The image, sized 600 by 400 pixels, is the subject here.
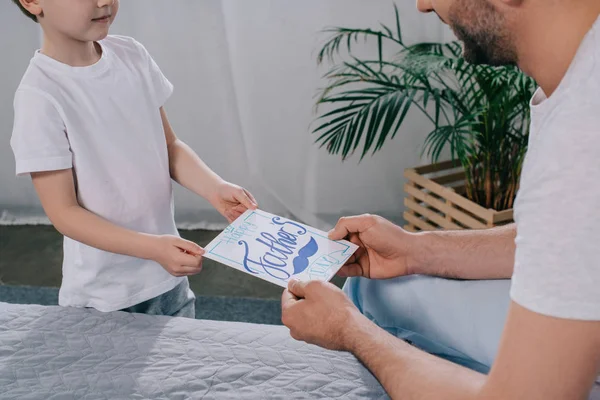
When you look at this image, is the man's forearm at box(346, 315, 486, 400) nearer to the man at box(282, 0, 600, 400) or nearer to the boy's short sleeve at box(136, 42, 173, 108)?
the man at box(282, 0, 600, 400)

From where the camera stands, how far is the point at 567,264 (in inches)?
31.4

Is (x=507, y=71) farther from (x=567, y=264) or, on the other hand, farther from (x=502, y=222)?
(x=567, y=264)

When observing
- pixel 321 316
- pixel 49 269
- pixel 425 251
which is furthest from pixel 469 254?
pixel 49 269

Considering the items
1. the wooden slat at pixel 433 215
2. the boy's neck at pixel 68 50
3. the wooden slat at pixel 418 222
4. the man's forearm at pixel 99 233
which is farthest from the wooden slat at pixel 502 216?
the boy's neck at pixel 68 50

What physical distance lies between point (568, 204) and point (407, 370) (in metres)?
0.36

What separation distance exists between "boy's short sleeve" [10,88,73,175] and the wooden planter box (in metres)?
1.23

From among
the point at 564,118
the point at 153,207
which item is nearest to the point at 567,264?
the point at 564,118

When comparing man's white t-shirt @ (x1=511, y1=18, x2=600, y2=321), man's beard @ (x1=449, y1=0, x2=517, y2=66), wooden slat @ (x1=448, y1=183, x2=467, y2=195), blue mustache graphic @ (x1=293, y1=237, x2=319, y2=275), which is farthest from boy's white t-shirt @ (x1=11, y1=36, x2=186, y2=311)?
wooden slat @ (x1=448, y1=183, x2=467, y2=195)

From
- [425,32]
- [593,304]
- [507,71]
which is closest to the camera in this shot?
[593,304]

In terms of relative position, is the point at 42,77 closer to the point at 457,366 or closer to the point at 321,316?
the point at 321,316

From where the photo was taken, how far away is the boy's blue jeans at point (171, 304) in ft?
5.04

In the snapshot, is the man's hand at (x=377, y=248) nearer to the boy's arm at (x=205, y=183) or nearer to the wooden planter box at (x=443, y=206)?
the boy's arm at (x=205, y=183)

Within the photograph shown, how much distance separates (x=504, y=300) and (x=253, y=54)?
1.70m

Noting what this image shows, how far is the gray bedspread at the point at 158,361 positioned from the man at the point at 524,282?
2.3 inches
